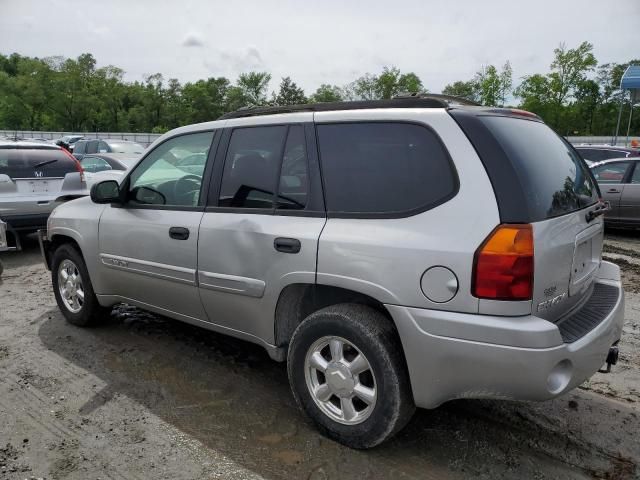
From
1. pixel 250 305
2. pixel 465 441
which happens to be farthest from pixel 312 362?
pixel 465 441

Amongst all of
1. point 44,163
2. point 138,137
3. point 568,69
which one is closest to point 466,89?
point 568,69

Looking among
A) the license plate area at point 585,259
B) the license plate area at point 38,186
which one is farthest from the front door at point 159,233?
the license plate area at point 38,186

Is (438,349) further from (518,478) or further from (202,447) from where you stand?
(202,447)

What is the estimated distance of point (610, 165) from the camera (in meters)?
10.1

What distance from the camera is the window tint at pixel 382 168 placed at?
8.40ft

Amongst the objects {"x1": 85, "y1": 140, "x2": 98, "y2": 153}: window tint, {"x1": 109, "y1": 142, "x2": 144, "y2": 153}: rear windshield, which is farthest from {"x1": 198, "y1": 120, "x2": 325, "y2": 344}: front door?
{"x1": 85, "y1": 140, "x2": 98, "y2": 153}: window tint

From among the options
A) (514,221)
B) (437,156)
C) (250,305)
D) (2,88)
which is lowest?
(250,305)

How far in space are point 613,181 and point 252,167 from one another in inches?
353

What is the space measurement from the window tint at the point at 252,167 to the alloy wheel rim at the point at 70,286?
6.60ft

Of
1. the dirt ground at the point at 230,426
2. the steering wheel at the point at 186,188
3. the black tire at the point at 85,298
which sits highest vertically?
the steering wheel at the point at 186,188

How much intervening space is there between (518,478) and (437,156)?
5.47 feet

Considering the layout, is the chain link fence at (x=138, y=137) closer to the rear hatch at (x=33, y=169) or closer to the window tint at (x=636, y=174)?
the window tint at (x=636, y=174)

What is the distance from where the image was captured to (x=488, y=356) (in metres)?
2.34

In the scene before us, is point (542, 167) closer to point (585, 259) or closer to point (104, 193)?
point (585, 259)
